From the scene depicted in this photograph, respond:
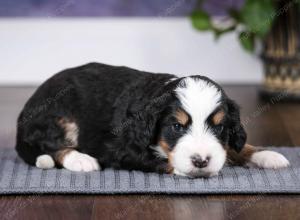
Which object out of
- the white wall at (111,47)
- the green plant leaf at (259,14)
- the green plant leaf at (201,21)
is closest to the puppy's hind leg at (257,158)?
the green plant leaf at (259,14)

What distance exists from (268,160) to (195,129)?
0.57 meters

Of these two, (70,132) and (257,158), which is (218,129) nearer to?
(257,158)

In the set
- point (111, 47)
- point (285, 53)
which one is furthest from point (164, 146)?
point (111, 47)

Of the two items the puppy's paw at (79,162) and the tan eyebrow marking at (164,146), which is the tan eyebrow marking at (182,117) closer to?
the tan eyebrow marking at (164,146)

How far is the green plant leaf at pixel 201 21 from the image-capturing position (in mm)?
6543

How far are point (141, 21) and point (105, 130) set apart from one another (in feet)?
10.4

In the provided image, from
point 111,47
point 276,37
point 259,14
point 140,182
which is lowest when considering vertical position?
point 111,47

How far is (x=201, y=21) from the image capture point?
6.56 meters

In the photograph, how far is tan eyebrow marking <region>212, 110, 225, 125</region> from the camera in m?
3.52

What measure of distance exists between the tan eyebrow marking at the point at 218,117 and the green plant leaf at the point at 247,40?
2955 millimetres

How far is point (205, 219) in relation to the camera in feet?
10.3

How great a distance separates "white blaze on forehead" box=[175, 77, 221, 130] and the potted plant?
258 centimetres

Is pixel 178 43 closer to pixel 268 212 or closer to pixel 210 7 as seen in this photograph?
pixel 210 7

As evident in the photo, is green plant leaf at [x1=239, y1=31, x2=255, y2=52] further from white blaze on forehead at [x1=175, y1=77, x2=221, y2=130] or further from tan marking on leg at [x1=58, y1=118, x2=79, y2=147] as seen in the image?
white blaze on forehead at [x1=175, y1=77, x2=221, y2=130]
